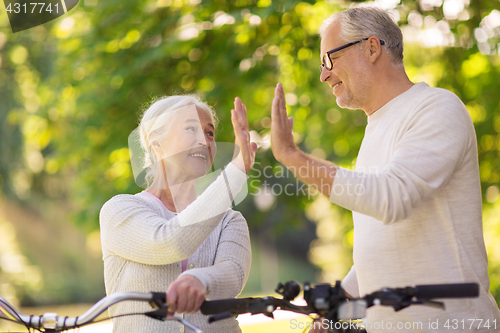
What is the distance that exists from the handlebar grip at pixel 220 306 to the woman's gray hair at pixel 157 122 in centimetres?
90

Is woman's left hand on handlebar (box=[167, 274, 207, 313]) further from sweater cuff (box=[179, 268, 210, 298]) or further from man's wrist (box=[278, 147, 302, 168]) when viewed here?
man's wrist (box=[278, 147, 302, 168])

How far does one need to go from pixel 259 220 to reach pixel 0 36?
7.85 m

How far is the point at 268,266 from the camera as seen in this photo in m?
20.0

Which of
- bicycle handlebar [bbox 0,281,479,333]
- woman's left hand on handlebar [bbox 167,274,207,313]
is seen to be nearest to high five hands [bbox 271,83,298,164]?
bicycle handlebar [bbox 0,281,479,333]

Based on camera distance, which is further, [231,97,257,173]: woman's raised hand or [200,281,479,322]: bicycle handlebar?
[231,97,257,173]: woman's raised hand

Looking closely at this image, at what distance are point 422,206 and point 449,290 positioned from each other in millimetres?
504

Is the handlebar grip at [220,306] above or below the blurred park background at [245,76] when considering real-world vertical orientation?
above

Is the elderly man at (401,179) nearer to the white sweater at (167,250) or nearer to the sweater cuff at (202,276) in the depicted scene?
the white sweater at (167,250)

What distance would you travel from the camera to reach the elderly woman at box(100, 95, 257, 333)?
5.76ft

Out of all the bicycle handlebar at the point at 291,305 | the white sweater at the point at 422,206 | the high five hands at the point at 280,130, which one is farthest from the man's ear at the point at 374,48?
the bicycle handlebar at the point at 291,305

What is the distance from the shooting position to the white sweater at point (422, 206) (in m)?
1.56

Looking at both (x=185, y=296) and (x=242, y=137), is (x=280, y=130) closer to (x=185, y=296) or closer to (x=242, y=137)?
(x=242, y=137)

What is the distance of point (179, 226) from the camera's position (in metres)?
1.76

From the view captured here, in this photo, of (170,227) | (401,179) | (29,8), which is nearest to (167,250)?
(170,227)
